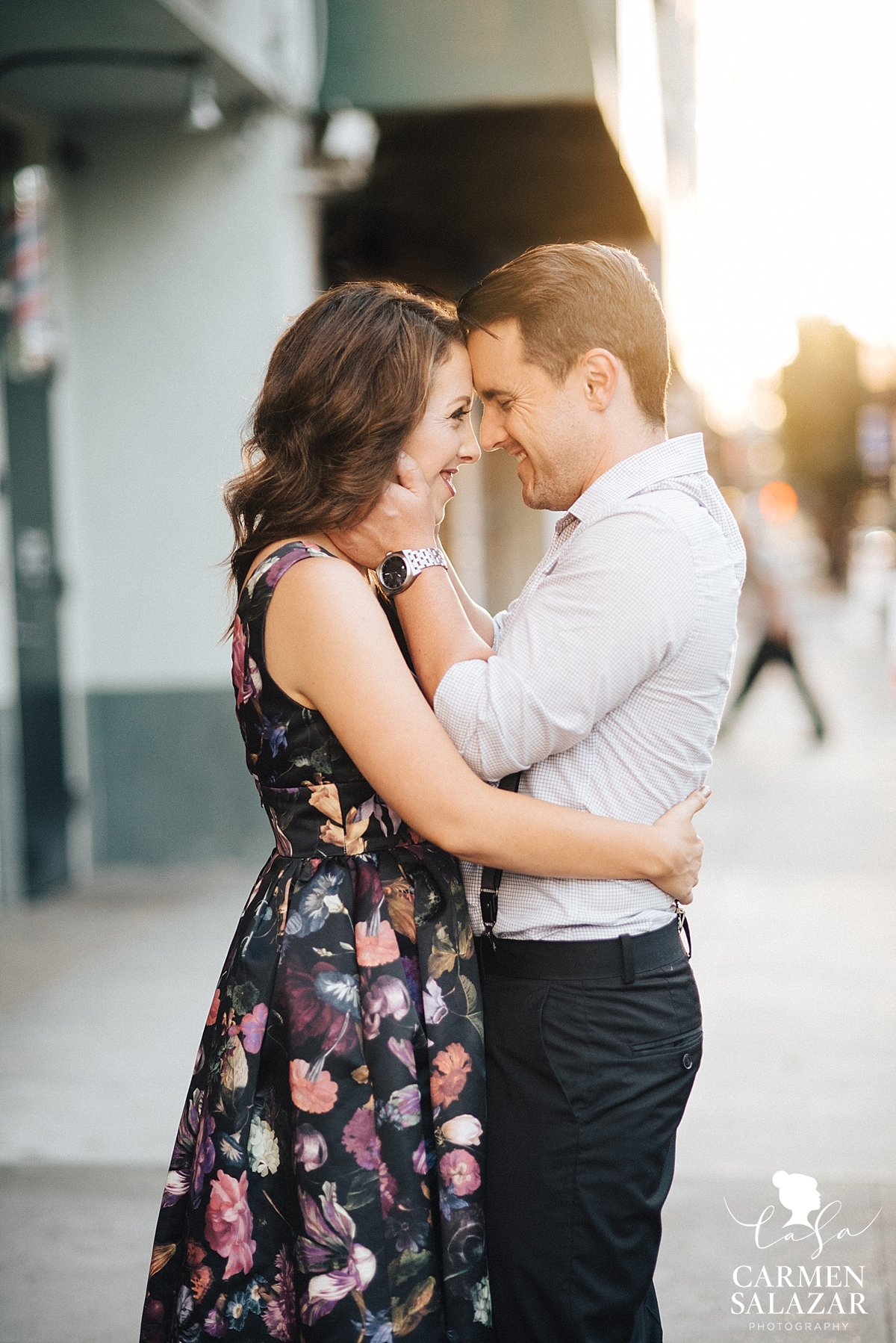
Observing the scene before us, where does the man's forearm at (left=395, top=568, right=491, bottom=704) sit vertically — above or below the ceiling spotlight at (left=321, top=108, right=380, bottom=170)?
below

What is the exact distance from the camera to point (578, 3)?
616 cm

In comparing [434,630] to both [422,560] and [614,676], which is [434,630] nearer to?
[422,560]

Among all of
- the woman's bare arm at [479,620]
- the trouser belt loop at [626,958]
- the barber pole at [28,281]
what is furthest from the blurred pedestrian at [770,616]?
the trouser belt loop at [626,958]

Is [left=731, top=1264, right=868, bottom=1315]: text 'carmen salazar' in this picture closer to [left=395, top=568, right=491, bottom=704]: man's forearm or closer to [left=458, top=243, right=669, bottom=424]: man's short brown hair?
[left=395, top=568, right=491, bottom=704]: man's forearm

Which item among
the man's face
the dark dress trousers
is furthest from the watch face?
the dark dress trousers

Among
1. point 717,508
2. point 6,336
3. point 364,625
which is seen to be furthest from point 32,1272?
point 6,336

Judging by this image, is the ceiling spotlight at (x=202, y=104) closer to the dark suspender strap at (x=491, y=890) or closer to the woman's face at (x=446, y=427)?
the woman's face at (x=446, y=427)

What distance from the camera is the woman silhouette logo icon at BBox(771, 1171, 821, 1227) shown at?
3.30 meters

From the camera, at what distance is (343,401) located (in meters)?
1.92

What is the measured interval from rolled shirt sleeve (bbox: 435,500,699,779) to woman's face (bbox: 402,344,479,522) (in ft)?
0.99

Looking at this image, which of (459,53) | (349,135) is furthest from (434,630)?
(349,135)

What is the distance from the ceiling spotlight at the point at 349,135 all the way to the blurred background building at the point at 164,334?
0.05 feet

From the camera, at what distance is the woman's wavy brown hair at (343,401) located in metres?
1.93

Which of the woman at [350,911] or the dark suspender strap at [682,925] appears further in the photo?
the dark suspender strap at [682,925]
